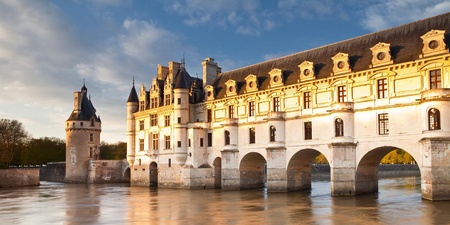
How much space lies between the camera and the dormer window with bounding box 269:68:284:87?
3952cm

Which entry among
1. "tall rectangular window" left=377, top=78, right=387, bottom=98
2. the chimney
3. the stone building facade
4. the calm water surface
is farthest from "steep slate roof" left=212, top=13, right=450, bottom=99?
the calm water surface

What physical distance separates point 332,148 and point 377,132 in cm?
349

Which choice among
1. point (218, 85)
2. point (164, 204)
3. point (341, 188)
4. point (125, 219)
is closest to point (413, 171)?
point (218, 85)

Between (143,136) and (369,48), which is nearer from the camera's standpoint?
(369,48)

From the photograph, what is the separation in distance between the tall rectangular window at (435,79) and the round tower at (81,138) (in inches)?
1978

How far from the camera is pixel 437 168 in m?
27.2

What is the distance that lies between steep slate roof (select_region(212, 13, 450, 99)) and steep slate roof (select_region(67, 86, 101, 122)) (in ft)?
93.6

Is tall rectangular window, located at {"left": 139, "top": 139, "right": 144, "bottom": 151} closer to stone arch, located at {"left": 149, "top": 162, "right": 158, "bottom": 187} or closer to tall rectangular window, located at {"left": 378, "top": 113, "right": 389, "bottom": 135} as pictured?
stone arch, located at {"left": 149, "top": 162, "right": 158, "bottom": 187}

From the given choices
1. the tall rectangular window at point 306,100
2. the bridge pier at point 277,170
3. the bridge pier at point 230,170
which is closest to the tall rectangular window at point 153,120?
the bridge pier at point 230,170

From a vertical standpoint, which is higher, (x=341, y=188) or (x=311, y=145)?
(x=311, y=145)

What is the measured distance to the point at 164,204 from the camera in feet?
101

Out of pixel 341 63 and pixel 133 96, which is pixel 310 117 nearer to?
pixel 341 63

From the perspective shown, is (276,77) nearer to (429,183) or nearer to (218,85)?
(218,85)

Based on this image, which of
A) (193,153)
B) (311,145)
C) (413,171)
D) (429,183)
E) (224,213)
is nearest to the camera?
(224,213)
